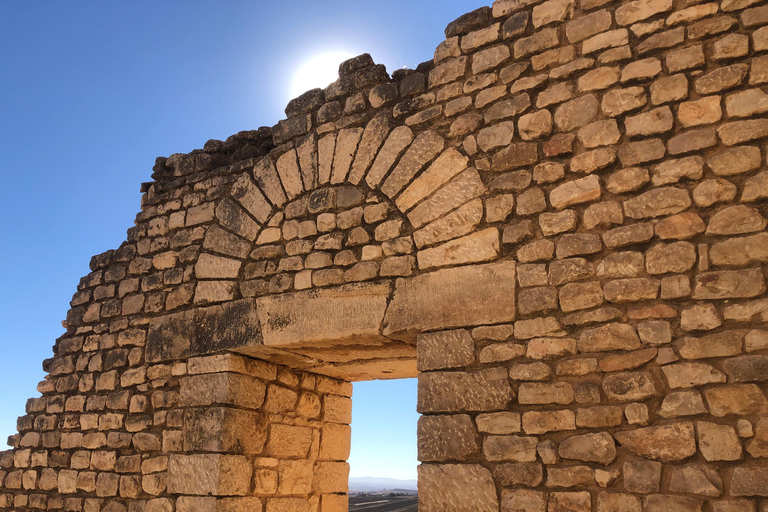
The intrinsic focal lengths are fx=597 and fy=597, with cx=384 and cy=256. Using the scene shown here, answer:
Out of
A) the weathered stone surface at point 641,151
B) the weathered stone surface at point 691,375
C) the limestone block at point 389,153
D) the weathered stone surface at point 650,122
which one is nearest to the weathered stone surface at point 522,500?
the weathered stone surface at point 691,375

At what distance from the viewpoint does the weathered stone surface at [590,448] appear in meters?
2.57

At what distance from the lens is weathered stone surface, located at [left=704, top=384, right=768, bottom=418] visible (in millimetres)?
2348

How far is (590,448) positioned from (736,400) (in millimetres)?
611

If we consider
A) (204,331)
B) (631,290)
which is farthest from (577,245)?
(204,331)

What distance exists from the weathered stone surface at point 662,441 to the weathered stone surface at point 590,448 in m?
0.06

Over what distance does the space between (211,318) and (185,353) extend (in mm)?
304

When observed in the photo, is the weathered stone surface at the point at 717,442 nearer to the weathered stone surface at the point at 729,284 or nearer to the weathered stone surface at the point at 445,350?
the weathered stone surface at the point at 729,284

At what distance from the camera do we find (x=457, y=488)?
2879 millimetres

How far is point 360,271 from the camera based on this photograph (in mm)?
3586

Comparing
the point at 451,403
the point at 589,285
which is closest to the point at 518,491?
the point at 451,403

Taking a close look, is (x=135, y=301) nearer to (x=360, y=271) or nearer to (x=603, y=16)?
(x=360, y=271)

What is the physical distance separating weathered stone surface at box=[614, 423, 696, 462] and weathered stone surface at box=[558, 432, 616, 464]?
0.18 feet

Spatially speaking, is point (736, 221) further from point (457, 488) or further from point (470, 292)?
point (457, 488)

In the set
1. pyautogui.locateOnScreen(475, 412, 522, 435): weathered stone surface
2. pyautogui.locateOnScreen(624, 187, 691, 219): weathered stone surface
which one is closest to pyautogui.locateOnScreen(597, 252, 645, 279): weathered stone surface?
pyautogui.locateOnScreen(624, 187, 691, 219): weathered stone surface
